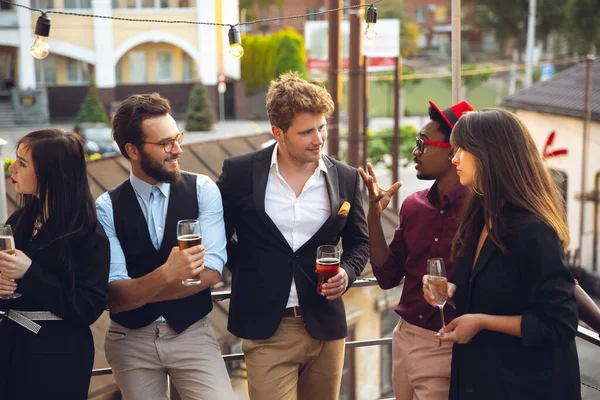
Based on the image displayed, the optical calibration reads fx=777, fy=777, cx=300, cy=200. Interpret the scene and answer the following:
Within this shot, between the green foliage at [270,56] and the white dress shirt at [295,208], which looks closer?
the white dress shirt at [295,208]

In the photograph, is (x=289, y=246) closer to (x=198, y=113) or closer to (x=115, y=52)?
(x=198, y=113)

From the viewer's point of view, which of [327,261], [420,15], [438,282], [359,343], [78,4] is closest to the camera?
[438,282]

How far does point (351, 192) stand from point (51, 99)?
3549cm

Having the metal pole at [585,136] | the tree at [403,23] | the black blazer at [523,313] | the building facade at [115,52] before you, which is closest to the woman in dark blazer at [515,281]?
the black blazer at [523,313]

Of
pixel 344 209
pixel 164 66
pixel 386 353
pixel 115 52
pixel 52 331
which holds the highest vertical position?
pixel 115 52

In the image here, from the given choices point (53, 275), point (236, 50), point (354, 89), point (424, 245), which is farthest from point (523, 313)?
point (354, 89)

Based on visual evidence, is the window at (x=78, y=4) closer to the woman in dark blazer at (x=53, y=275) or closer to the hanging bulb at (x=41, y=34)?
the hanging bulb at (x=41, y=34)

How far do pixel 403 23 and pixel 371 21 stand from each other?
5043 centimetres

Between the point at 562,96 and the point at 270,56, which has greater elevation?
the point at 270,56

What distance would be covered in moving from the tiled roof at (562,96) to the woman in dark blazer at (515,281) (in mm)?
16136

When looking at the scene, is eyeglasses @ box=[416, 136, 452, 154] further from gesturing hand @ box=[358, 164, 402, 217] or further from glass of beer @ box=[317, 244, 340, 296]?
glass of beer @ box=[317, 244, 340, 296]

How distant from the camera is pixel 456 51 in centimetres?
406

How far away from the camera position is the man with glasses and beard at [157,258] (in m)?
3.09

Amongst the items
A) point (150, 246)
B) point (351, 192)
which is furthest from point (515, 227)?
point (150, 246)
